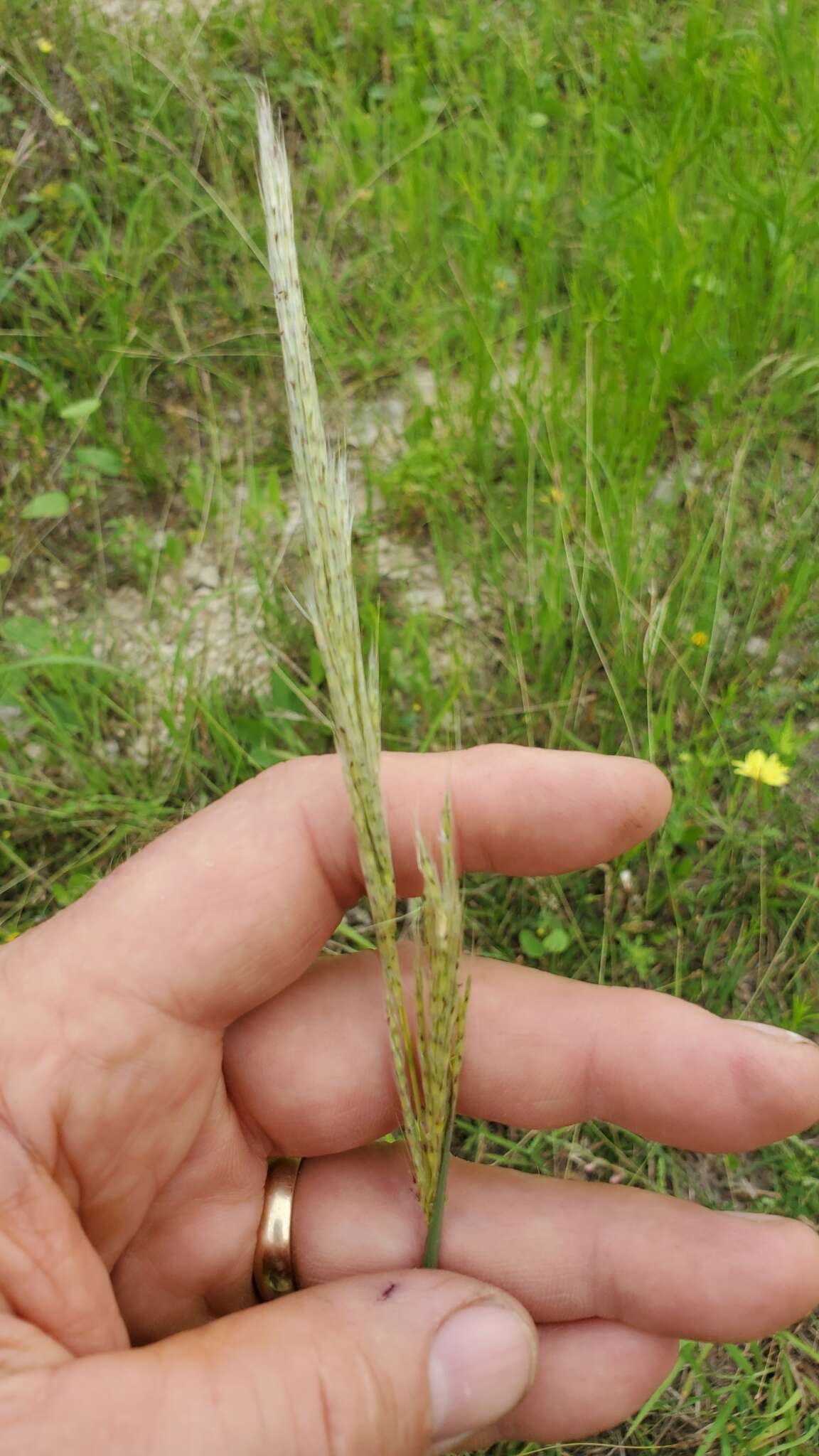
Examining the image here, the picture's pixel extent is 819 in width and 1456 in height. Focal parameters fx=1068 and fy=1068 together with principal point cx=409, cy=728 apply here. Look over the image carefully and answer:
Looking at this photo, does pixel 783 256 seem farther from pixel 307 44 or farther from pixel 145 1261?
pixel 145 1261

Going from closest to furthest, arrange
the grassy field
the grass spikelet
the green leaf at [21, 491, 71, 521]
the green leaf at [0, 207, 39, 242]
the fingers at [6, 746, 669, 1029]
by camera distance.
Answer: the grass spikelet
the fingers at [6, 746, 669, 1029]
the grassy field
the green leaf at [21, 491, 71, 521]
the green leaf at [0, 207, 39, 242]

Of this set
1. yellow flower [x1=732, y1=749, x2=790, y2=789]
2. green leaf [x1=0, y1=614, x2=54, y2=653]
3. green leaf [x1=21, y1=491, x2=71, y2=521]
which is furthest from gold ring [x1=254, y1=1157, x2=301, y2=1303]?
green leaf [x1=21, y1=491, x2=71, y2=521]

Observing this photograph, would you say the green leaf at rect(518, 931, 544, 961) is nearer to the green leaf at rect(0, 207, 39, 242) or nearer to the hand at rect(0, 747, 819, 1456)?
the hand at rect(0, 747, 819, 1456)

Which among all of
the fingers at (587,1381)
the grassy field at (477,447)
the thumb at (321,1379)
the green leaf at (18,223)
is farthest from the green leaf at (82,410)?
the fingers at (587,1381)

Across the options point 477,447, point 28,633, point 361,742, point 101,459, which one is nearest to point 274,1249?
point 361,742

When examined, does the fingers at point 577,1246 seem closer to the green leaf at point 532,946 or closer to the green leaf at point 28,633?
the green leaf at point 532,946

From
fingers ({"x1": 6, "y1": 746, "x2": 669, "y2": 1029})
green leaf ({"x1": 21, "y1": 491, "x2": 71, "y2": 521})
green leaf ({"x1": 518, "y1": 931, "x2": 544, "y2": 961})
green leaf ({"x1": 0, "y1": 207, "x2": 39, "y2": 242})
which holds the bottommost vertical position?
green leaf ({"x1": 518, "y1": 931, "x2": 544, "y2": 961})
